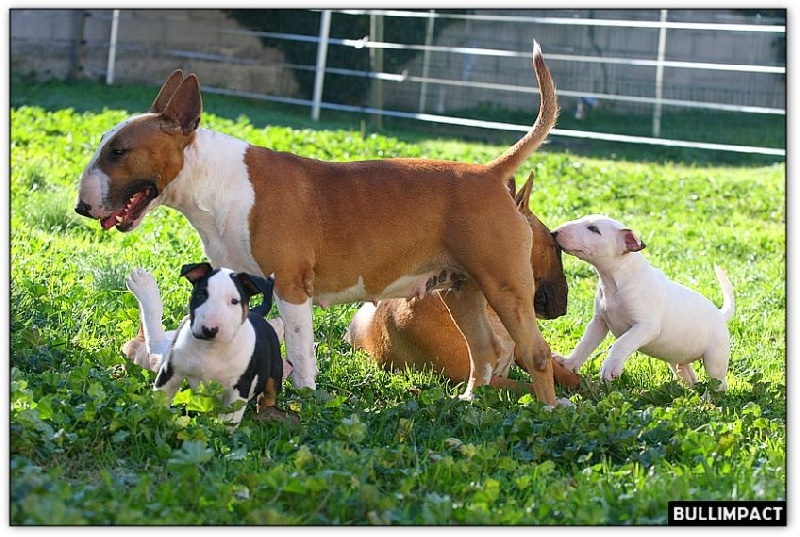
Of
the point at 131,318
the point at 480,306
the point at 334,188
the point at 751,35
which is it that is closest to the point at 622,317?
the point at 480,306

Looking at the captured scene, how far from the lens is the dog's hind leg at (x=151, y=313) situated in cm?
511

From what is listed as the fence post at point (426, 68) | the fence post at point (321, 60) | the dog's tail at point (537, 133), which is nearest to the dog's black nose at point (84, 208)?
the dog's tail at point (537, 133)

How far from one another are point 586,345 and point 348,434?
2058 mm

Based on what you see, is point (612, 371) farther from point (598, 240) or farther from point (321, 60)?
point (321, 60)

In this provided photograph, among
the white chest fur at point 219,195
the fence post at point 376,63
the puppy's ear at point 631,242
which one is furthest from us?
the fence post at point 376,63

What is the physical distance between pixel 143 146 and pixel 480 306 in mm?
1827

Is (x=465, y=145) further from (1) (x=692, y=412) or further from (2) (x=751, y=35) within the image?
(1) (x=692, y=412)

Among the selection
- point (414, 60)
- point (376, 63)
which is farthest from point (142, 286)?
point (414, 60)

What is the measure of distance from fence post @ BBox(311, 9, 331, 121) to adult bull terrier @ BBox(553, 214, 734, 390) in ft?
33.3

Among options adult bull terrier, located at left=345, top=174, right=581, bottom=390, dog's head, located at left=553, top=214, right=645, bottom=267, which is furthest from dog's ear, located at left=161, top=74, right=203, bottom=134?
dog's head, located at left=553, top=214, right=645, bottom=267

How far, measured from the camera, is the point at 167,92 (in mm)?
5098

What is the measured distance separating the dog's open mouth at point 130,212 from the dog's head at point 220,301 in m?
0.63

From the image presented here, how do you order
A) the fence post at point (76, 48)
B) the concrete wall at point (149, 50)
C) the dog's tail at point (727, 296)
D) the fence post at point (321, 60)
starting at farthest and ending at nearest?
the fence post at point (76, 48), the concrete wall at point (149, 50), the fence post at point (321, 60), the dog's tail at point (727, 296)

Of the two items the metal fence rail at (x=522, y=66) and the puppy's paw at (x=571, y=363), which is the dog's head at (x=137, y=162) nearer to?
the puppy's paw at (x=571, y=363)
